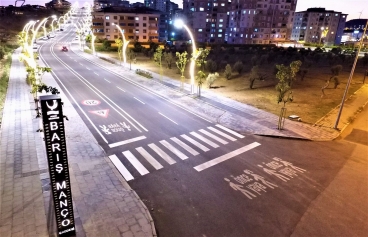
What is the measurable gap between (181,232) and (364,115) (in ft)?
78.4

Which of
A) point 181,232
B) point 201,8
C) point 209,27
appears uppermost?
point 201,8

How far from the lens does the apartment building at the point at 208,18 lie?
119 meters

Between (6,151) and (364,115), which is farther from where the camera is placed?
(364,115)

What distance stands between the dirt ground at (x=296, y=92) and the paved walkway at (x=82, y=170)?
1.81m

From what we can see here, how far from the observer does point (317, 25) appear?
123 metres

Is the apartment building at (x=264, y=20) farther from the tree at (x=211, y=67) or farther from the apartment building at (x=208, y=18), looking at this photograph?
the tree at (x=211, y=67)

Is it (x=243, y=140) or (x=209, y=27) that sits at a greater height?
(x=209, y=27)

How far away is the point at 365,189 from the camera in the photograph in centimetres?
1263

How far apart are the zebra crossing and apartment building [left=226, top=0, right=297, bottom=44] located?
97.8 m

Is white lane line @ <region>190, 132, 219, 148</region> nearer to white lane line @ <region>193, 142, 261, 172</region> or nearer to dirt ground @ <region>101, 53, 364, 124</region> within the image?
white lane line @ <region>193, 142, 261, 172</region>

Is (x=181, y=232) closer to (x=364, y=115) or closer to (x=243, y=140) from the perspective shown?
(x=243, y=140)

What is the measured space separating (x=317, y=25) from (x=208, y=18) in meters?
53.6

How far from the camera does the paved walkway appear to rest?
957cm

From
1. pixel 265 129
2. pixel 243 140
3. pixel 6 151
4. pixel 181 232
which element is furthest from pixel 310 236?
pixel 6 151
